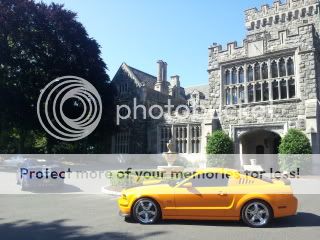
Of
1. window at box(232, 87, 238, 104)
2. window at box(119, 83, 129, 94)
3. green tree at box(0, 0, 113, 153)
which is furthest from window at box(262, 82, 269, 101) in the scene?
window at box(119, 83, 129, 94)

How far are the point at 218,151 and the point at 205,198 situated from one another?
16.9m

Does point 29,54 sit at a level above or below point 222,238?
above

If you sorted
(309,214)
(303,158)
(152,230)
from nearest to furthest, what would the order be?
(152,230)
(309,214)
(303,158)

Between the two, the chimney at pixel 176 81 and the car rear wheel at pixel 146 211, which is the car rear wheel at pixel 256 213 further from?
the chimney at pixel 176 81

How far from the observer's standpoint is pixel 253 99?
2573 centimetres

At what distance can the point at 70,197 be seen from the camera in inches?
520

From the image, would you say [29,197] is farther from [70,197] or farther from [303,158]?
[303,158]

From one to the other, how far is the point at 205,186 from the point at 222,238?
66.1 inches

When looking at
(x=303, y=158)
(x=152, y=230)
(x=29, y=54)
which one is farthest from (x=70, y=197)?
(x=29, y=54)

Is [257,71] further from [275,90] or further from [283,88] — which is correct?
[283,88]

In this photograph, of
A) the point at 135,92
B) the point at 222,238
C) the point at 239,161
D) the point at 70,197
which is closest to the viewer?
→ the point at 222,238

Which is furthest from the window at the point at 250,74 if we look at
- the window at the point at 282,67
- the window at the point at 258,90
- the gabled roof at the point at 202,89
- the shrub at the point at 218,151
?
the gabled roof at the point at 202,89

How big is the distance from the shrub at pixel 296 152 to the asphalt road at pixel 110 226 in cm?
1145

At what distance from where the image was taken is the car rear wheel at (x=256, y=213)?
26.8 feet
